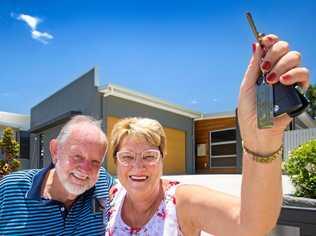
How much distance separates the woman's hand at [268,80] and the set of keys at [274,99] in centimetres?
2

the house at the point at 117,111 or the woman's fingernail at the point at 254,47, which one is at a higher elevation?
the house at the point at 117,111

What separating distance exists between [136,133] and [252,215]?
0.95 m

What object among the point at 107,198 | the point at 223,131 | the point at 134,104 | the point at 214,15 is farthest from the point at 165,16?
the point at 107,198

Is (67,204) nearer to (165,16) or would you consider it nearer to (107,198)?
(107,198)

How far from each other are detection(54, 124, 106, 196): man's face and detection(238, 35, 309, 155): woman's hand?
142cm

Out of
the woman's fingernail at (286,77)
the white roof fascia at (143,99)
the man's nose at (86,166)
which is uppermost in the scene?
the white roof fascia at (143,99)

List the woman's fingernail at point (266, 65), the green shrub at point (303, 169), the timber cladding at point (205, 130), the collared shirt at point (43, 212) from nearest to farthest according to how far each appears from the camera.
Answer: the woman's fingernail at point (266, 65) → the collared shirt at point (43, 212) → the green shrub at point (303, 169) → the timber cladding at point (205, 130)

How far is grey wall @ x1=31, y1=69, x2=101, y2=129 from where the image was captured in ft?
57.2

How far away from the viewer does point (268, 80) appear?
1.36 meters

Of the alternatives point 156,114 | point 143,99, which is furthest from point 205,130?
point 143,99

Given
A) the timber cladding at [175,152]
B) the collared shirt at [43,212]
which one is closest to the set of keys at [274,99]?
the collared shirt at [43,212]

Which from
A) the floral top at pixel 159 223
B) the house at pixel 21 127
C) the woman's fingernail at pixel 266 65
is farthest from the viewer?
the house at pixel 21 127

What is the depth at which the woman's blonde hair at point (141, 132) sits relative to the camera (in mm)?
2359

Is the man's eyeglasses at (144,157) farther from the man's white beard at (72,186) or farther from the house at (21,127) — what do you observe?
the house at (21,127)
